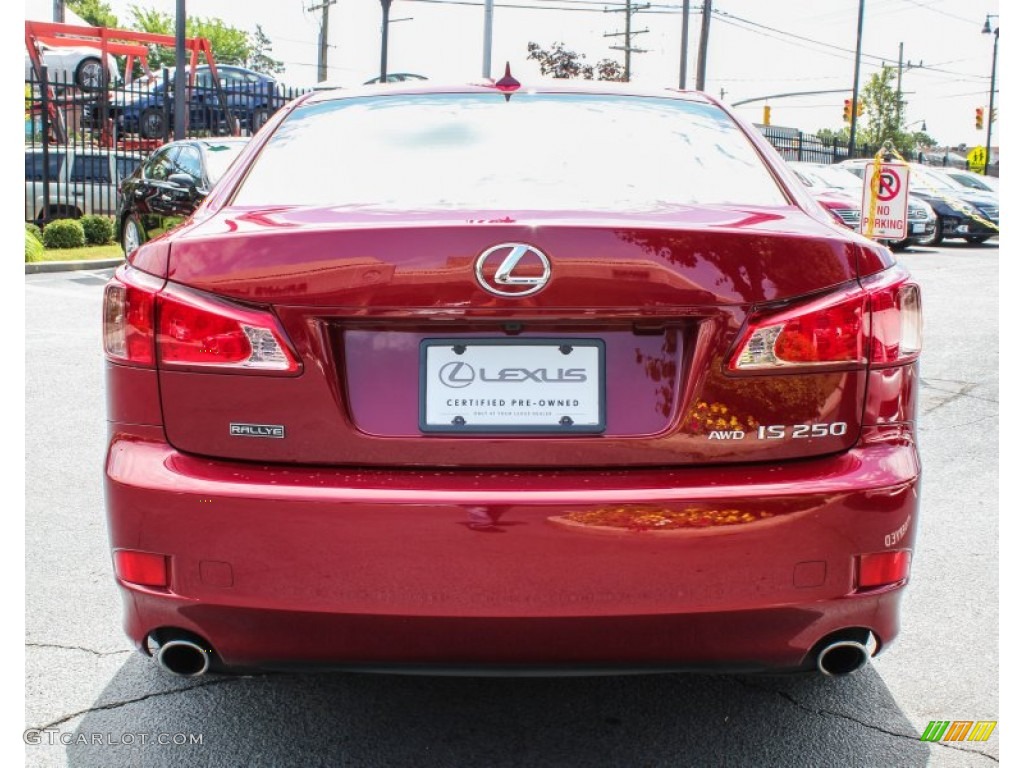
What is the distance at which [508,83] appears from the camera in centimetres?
366

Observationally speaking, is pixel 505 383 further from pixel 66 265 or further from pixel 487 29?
pixel 487 29

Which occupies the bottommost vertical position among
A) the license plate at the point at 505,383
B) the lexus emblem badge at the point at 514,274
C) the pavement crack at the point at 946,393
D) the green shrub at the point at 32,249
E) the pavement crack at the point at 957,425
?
the pavement crack at the point at 957,425

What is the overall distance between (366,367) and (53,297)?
1072cm

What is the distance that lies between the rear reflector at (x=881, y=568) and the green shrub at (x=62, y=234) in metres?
16.0

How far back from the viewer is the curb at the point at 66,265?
14.6 m

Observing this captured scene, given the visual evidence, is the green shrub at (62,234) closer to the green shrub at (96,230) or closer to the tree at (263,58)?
the green shrub at (96,230)

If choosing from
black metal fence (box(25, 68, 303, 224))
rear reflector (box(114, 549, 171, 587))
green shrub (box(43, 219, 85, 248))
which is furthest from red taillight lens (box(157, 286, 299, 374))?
black metal fence (box(25, 68, 303, 224))

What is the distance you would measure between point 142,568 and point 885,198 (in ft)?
39.3

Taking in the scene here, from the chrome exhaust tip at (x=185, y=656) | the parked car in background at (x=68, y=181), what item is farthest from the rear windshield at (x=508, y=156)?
the parked car in background at (x=68, y=181)

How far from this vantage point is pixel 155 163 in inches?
567

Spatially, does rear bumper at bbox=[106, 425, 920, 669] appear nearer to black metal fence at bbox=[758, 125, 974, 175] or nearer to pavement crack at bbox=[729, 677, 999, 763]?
pavement crack at bbox=[729, 677, 999, 763]

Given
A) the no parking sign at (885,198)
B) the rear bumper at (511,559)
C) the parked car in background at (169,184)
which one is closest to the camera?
the rear bumper at (511,559)
